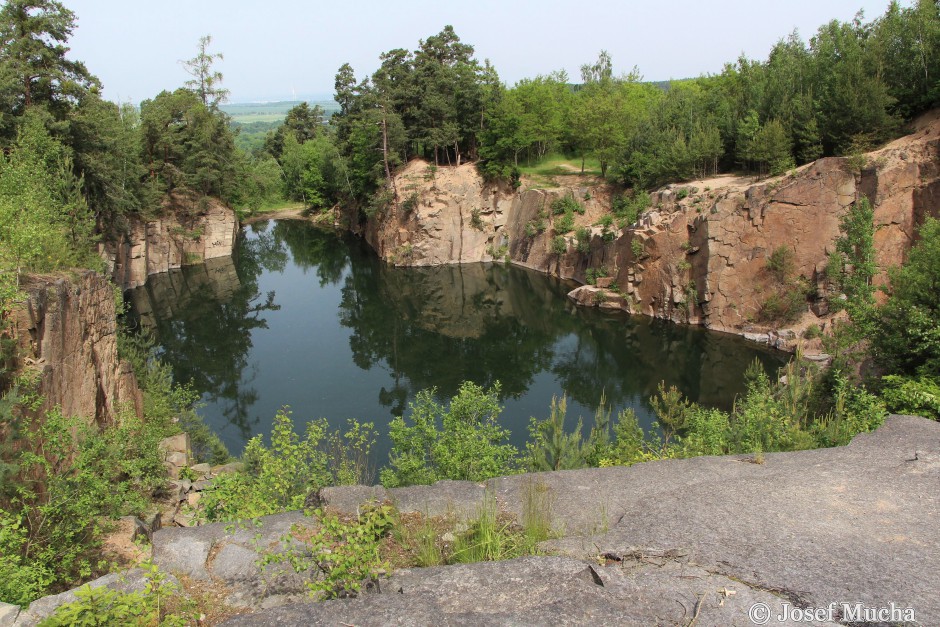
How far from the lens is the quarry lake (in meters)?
24.3

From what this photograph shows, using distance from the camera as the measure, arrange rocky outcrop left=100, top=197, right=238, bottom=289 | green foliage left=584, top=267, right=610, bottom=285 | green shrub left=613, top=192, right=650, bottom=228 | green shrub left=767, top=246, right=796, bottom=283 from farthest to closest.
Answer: rocky outcrop left=100, top=197, right=238, bottom=289 < green shrub left=613, top=192, right=650, bottom=228 < green foliage left=584, top=267, right=610, bottom=285 < green shrub left=767, top=246, right=796, bottom=283

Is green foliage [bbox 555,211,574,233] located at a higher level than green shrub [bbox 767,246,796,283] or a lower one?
higher

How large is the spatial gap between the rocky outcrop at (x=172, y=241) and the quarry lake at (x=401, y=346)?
1.31 m

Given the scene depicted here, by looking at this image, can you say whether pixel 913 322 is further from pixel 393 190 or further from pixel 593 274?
pixel 393 190

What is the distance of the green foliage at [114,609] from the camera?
4.82 metres

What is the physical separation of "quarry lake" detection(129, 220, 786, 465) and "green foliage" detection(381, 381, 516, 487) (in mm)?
6582

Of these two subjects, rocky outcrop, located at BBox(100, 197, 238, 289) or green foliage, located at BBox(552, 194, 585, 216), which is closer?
rocky outcrop, located at BBox(100, 197, 238, 289)

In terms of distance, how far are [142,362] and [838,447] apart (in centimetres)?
2031

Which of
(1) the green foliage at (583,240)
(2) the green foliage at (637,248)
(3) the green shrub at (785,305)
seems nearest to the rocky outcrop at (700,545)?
(3) the green shrub at (785,305)

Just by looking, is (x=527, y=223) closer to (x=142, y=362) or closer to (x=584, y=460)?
(x=142, y=362)

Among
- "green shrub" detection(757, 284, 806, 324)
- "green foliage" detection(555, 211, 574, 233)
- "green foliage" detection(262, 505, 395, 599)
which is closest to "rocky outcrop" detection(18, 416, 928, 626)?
"green foliage" detection(262, 505, 395, 599)

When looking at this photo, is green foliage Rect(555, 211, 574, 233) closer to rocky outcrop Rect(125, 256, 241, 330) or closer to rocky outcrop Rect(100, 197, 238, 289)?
rocky outcrop Rect(125, 256, 241, 330)

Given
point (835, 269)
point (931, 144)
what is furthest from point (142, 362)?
point (931, 144)

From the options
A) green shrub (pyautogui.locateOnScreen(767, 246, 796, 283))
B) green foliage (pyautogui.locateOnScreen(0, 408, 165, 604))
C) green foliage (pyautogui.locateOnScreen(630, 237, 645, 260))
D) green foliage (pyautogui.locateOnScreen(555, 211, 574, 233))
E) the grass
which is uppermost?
the grass
